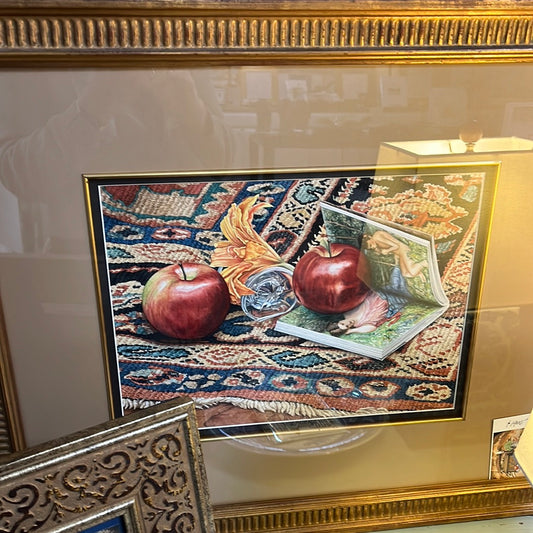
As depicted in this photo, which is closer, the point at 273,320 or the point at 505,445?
the point at 273,320

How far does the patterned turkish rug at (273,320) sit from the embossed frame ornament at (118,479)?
0.47 feet

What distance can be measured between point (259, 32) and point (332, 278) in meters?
0.31

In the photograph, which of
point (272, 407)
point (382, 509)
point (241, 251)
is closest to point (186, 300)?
point (241, 251)

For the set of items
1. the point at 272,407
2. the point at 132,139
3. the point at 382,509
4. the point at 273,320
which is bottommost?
the point at 382,509

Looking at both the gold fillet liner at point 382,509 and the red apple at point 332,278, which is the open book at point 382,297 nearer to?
the red apple at point 332,278

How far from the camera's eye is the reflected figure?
58cm

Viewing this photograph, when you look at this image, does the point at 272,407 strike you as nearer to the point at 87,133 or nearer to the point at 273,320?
the point at 273,320

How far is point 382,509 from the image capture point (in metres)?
0.79

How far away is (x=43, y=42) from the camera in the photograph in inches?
22.0

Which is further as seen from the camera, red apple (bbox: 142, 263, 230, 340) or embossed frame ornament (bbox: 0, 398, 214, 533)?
red apple (bbox: 142, 263, 230, 340)

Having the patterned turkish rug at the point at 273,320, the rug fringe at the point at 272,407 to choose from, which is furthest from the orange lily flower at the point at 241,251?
the rug fringe at the point at 272,407

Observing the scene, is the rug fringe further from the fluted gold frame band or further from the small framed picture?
the fluted gold frame band

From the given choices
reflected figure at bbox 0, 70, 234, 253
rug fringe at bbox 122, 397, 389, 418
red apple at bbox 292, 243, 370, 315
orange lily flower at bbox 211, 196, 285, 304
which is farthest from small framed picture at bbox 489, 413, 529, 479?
reflected figure at bbox 0, 70, 234, 253

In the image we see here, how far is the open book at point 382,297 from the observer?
Answer: 2.21 ft
